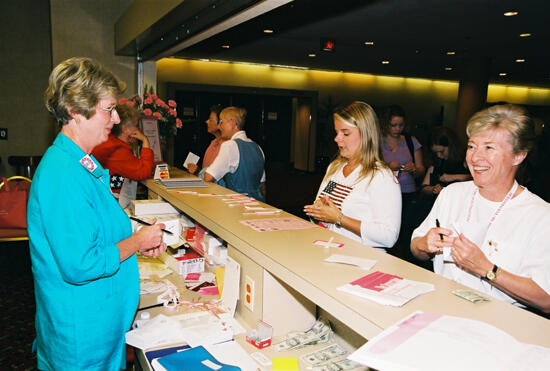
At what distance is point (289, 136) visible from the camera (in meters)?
14.2

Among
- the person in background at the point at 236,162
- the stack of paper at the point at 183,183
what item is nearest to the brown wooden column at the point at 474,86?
the person in background at the point at 236,162

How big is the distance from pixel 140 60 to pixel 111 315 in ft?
15.3

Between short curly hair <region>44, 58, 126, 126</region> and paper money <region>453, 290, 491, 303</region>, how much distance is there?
1420mm

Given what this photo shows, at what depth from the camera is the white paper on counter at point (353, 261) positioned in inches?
58.1

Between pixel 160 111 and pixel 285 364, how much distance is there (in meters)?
3.83

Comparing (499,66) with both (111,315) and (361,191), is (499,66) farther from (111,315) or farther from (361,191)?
(111,315)

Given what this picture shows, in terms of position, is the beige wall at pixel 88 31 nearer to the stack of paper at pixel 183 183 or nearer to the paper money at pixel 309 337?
the stack of paper at pixel 183 183

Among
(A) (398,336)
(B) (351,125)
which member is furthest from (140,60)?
(A) (398,336)

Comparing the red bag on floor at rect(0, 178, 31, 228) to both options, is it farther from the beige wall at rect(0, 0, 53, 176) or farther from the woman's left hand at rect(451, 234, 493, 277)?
the woman's left hand at rect(451, 234, 493, 277)

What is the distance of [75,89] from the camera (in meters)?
1.50

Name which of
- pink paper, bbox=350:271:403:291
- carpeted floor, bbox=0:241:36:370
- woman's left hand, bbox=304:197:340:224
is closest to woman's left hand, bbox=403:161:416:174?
woman's left hand, bbox=304:197:340:224

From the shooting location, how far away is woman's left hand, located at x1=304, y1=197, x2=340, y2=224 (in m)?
2.25

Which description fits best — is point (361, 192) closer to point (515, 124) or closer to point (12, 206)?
point (515, 124)

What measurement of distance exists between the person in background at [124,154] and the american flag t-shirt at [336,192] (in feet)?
5.90
